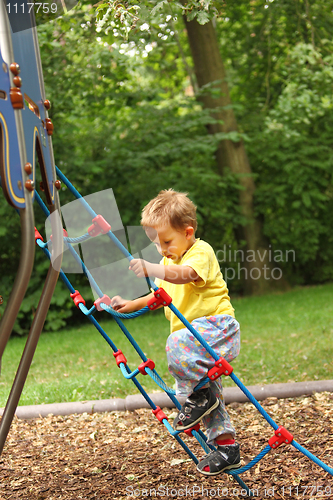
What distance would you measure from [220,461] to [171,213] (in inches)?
45.6

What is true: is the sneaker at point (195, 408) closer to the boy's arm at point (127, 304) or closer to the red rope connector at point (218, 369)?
the red rope connector at point (218, 369)

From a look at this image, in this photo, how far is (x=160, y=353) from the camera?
18.6ft

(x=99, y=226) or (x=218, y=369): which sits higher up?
(x=99, y=226)

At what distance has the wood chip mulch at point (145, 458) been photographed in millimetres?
2529

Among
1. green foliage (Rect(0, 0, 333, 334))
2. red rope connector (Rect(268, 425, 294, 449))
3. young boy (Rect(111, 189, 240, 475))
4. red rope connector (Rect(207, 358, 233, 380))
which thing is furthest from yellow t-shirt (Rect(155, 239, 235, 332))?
green foliage (Rect(0, 0, 333, 334))

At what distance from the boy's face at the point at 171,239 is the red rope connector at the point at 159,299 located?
0.84 ft

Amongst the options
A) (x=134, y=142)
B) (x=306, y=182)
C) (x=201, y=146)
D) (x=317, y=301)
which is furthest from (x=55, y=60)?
(x=317, y=301)

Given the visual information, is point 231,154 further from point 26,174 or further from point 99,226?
point 26,174

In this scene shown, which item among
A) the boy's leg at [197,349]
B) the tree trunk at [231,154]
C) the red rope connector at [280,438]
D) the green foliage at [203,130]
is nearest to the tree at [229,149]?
the tree trunk at [231,154]

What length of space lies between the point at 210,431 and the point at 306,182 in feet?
24.5

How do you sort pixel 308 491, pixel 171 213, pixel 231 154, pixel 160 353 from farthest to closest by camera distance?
pixel 231 154 → pixel 160 353 → pixel 308 491 → pixel 171 213

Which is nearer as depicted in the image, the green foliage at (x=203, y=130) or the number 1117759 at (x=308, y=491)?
the number 1117759 at (x=308, y=491)

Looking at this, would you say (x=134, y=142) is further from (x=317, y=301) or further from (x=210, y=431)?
(x=210, y=431)

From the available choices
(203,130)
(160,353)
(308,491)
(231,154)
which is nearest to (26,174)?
(308,491)
